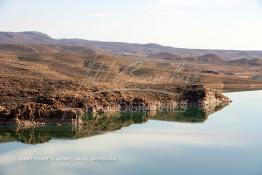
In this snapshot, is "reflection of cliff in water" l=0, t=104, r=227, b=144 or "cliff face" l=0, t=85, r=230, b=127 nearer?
"reflection of cliff in water" l=0, t=104, r=227, b=144

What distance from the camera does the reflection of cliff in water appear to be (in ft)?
86.3

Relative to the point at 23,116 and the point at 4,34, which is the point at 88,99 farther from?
the point at 4,34

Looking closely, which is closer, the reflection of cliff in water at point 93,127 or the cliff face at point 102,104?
the reflection of cliff in water at point 93,127

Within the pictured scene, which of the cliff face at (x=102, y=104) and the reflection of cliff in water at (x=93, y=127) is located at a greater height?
the cliff face at (x=102, y=104)

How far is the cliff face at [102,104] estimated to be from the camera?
1154 inches

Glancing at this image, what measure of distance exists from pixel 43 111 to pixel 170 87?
17.4 m

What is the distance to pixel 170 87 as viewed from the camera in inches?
1754

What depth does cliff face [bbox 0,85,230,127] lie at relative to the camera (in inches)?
1154

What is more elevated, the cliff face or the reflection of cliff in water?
the cliff face

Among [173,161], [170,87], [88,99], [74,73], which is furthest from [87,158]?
[74,73]

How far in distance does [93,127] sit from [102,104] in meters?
6.35

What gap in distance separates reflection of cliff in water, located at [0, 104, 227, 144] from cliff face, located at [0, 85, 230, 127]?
0.81m

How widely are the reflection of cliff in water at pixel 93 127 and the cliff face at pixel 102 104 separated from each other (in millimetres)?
814

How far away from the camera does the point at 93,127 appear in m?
29.3
